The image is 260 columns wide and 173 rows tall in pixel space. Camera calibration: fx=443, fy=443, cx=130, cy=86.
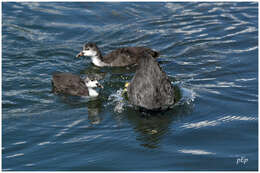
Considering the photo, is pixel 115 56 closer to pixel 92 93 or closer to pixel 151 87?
pixel 92 93

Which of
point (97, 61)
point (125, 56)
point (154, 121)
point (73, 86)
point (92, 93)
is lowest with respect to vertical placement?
point (154, 121)

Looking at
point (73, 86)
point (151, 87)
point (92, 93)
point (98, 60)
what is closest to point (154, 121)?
point (151, 87)

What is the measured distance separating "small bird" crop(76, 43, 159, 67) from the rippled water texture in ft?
0.76

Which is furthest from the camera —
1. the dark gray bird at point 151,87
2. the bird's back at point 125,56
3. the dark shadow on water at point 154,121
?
the bird's back at point 125,56

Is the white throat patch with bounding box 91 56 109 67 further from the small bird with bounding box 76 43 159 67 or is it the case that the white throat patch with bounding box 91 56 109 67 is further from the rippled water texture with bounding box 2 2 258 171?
the rippled water texture with bounding box 2 2 258 171

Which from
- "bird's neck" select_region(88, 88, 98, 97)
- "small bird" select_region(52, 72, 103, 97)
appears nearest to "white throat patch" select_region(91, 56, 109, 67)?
"small bird" select_region(52, 72, 103, 97)

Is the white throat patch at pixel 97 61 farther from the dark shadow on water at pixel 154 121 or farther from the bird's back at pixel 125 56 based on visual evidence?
the dark shadow on water at pixel 154 121

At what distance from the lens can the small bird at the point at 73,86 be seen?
9.38m

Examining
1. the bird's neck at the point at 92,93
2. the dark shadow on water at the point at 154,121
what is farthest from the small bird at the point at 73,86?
the dark shadow on water at the point at 154,121

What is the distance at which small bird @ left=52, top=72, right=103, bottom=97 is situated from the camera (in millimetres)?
9375

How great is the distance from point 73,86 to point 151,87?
2243 millimetres

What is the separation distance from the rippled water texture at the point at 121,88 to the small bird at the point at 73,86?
26cm

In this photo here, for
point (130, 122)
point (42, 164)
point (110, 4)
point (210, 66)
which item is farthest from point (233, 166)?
point (110, 4)

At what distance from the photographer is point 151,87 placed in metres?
7.93
